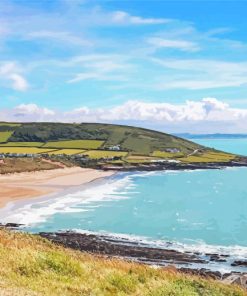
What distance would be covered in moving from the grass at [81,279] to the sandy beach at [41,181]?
192ft

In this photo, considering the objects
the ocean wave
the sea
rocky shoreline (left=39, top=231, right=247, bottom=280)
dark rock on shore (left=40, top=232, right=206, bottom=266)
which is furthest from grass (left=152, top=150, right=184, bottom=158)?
rocky shoreline (left=39, top=231, right=247, bottom=280)

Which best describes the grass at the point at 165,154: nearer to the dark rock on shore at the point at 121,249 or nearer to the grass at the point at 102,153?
the grass at the point at 102,153

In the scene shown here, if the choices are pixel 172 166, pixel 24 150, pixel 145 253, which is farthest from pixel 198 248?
pixel 24 150

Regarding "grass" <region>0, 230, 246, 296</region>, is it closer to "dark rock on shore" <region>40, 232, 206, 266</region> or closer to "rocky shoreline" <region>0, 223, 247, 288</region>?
"rocky shoreline" <region>0, 223, 247, 288</region>

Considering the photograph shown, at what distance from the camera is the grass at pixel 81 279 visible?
413 inches

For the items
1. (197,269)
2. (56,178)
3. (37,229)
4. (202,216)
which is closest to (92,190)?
(56,178)

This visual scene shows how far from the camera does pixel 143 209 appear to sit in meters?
67.2

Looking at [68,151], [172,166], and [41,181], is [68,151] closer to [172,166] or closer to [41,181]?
[172,166]

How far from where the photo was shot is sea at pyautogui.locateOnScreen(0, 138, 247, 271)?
46.6 m

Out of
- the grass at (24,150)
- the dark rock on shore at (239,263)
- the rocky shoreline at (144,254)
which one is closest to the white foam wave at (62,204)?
the rocky shoreline at (144,254)

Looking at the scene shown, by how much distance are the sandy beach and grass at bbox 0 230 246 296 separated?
192 feet

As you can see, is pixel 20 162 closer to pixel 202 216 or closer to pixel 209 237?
pixel 202 216

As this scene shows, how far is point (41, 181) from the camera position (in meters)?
107

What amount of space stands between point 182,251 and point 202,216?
22111 mm
